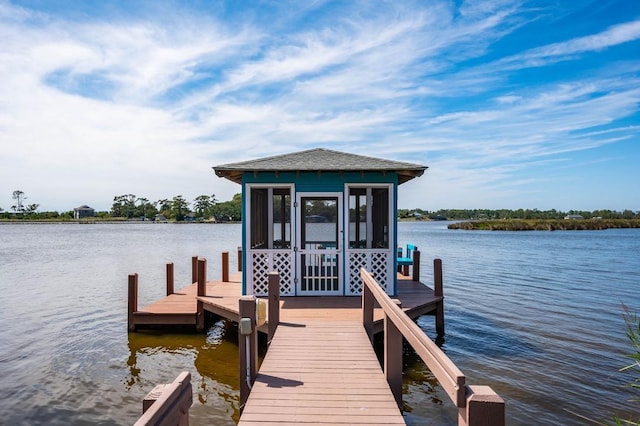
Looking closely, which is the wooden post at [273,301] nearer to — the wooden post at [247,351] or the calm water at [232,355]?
the calm water at [232,355]

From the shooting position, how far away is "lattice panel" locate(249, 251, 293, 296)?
9496 mm

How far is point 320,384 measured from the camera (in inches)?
192

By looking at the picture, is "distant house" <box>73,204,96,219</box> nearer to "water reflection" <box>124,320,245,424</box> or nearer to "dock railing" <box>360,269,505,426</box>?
"water reflection" <box>124,320,245,424</box>

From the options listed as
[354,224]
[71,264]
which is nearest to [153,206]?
[71,264]

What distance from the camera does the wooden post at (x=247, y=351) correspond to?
16.0ft

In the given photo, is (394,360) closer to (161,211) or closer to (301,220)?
(301,220)

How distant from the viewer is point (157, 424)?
1.92m

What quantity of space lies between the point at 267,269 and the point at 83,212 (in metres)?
151

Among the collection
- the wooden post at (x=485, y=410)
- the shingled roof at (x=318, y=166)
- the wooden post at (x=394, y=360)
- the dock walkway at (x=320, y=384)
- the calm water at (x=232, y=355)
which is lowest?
the calm water at (x=232, y=355)

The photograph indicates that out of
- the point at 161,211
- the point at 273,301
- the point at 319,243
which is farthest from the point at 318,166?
the point at 161,211

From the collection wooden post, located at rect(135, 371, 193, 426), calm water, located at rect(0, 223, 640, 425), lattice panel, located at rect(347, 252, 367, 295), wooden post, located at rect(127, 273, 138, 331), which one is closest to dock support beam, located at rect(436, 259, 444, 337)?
calm water, located at rect(0, 223, 640, 425)

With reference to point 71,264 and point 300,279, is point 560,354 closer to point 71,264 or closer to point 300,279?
point 300,279

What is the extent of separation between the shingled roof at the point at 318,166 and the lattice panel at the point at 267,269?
1.86 m

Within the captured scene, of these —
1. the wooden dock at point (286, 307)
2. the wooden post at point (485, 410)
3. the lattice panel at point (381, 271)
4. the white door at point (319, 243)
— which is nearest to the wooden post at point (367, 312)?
the wooden dock at point (286, 307)
